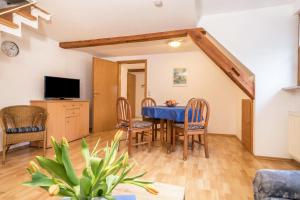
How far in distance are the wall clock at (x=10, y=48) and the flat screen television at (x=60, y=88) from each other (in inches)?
26.5

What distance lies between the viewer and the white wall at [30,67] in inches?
120

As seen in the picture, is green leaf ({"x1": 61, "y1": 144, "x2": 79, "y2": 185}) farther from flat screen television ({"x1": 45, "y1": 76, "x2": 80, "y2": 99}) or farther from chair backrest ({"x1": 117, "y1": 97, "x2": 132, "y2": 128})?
flat screen television ({"x1": 45, "y1": 76, "x2": 80, "y2": 99})

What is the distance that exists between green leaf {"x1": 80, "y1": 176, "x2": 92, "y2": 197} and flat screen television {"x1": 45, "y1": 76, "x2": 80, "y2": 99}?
3557 millimetres

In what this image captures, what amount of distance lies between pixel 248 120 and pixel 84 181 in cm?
333

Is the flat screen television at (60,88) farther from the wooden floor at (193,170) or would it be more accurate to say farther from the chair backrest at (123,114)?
the chair backrest at (123,114)

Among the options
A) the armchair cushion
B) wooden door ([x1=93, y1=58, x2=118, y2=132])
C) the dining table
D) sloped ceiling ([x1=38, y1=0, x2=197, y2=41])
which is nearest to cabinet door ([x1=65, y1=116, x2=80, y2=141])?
wooden door ([x1=93, y1=58, x2=118, y2=132])

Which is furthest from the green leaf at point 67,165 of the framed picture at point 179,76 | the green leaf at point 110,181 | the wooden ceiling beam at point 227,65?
the framed picture at point 179,76

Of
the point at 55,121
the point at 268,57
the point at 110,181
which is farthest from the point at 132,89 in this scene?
the point at 110,181

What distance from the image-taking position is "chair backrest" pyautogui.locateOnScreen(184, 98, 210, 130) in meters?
2.66

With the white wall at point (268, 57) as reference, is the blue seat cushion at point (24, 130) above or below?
below

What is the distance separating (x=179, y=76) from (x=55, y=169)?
4580 mm

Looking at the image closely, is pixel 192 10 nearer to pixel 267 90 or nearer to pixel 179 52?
pixel 267 90

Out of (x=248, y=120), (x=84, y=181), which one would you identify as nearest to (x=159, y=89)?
(x=248, y=120)

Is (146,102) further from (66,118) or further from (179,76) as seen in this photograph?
(66,118)
